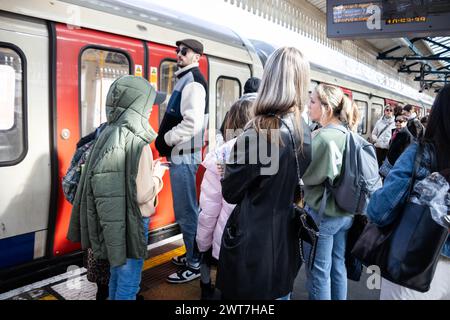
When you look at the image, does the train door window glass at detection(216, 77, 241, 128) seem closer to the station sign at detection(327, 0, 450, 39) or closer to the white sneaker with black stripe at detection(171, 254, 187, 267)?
the white sneaker with black stripe at detection(171, 254, 187, 267)

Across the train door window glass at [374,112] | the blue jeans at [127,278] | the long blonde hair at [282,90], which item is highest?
the train door window glass at [374,112]

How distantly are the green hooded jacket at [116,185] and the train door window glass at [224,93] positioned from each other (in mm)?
2236

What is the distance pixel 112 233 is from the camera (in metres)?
2.03

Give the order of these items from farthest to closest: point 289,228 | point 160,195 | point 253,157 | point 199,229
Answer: point 160,195, point 199,229, point 289,228, point 253,157

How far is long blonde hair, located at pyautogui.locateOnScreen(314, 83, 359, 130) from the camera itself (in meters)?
2.46

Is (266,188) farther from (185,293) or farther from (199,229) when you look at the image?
(185,293)

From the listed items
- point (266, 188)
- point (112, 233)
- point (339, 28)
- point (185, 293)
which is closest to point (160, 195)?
point (185, 293)

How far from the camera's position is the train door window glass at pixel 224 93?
4.38 metres

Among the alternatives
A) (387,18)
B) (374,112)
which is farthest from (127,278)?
(374,112)

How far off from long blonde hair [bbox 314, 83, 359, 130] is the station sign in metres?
3.84

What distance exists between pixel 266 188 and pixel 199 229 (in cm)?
91

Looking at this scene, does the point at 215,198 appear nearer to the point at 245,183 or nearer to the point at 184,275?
the point at 245,183

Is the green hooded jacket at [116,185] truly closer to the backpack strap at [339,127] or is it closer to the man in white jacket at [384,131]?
the backpack strap at [339,127]

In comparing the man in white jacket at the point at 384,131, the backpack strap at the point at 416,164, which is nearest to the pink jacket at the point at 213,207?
the backpack strap at the point at 416,164
